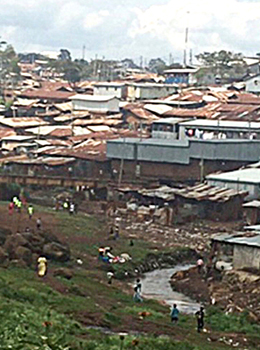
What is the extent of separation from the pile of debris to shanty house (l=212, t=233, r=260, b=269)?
243 inches

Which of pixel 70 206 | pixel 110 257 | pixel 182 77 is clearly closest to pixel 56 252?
pixel 110 257

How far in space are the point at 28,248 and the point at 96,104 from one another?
193 ft

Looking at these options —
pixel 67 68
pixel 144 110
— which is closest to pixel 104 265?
pixel 144 110

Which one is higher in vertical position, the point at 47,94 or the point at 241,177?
the point at 47,94

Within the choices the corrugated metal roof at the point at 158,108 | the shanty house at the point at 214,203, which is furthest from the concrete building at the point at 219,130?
the shanty house at the point at 214,203

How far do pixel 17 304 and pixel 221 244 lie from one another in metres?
15.8

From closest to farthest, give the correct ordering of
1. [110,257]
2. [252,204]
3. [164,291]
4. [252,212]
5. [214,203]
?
1. [164,291]
2. [110,257]
3. [252,212]
4. [252,204]
5. [214,203]

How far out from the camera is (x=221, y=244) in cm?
3691

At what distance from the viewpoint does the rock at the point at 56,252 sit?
113 feet

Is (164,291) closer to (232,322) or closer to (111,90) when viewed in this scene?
(232,322)

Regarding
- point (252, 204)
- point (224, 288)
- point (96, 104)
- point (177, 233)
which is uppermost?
point (96, 104)

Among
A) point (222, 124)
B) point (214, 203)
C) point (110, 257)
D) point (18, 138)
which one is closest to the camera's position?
point (110, 257)

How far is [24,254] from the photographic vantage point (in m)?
32.0

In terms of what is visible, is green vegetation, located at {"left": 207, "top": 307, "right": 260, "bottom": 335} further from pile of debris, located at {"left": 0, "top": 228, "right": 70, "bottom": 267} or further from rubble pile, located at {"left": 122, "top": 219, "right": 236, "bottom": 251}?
rubble pile, located at {"left": 122, "top": 219, "right": 236, "bottom": 251}
